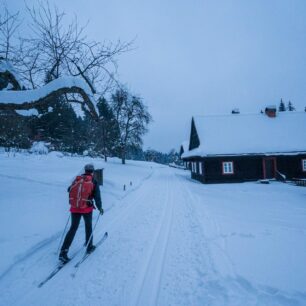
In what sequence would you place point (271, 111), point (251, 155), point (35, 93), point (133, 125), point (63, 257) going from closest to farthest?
point (35, 93), point (63, 257), point (251, 155), point (271, 111), point (133, 125)

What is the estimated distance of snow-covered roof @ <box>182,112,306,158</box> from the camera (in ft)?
69.2

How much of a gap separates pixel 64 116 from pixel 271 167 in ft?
65.9

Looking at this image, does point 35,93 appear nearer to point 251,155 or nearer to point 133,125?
point 251,155

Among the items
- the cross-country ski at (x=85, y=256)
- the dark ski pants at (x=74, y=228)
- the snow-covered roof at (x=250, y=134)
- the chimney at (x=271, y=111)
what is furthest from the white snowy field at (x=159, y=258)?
the chimney at (x=271, y=111)

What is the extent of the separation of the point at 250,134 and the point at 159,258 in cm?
2122

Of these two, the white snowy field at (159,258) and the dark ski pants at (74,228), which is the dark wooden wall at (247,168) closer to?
the white snowy field at (159,258)

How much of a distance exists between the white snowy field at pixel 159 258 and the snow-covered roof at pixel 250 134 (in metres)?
12.9

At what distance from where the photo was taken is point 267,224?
7215 mm

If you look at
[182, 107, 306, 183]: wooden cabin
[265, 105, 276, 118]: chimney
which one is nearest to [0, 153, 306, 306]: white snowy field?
[182, 107, 306, 183]: wooden cabin

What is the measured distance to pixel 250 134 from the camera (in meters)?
22.9

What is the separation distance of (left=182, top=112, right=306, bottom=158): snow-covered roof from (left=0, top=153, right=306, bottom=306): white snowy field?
12.9 m

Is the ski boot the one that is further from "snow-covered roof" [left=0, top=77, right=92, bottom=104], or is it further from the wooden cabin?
the wooden cabin

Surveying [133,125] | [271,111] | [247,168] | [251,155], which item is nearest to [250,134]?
[251,155]

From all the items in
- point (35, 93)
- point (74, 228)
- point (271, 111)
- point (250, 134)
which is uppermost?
point (271, 111)
